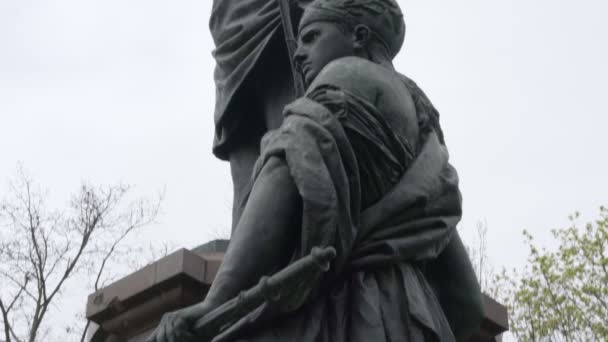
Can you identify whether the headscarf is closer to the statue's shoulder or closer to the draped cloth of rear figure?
the draped cloth of rear figure

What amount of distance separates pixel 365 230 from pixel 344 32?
0.90m

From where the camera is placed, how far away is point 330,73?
3744 mm

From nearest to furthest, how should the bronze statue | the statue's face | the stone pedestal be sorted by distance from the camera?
1. the bronze statue
2. the statue's face
3. the stone pedestal

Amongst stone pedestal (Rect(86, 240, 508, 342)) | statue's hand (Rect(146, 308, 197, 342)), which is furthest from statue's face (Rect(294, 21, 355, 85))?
statue's hand (Rect(146, 308, 197, 342))

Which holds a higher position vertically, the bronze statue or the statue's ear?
the statue's ear

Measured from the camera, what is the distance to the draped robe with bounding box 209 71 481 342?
10.8 ft

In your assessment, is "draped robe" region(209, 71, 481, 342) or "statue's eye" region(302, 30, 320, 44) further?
"statue's eye" region(302, 30, 320, 44)

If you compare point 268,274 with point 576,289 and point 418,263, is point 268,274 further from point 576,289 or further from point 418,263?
point 576,289

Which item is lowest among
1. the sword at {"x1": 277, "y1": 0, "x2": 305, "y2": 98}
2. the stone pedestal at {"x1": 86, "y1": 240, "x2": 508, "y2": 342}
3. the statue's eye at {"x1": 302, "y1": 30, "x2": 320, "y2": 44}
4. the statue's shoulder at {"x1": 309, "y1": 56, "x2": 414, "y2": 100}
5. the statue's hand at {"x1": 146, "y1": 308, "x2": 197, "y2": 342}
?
the statue's hand at {"x1": 146, "y1": 308, "x2": 197, "y2": 342}

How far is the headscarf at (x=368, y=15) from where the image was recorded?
398 centimetres

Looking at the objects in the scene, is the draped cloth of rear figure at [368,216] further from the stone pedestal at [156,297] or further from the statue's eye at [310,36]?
the stone pedestal at [156,297]

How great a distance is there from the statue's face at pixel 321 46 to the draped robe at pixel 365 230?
332 mm

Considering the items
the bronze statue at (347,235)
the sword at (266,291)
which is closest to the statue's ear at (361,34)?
the bronze statue at (347,235)

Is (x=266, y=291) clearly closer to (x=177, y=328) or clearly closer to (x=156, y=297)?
(x=177, y=328)
